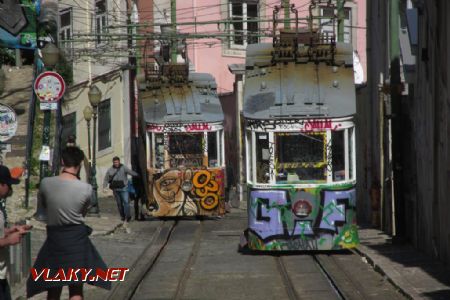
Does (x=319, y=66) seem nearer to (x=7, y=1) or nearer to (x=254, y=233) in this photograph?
(x=254, y=233)

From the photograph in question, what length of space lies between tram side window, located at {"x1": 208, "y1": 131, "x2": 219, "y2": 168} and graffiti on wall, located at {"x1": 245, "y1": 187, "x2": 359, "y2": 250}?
922 centimetres

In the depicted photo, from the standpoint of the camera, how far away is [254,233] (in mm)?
18859

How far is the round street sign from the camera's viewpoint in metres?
21.3

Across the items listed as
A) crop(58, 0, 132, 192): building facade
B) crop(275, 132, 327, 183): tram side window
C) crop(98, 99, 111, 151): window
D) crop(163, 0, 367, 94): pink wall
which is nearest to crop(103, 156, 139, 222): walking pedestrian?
crop(275, 132, 327, 183): tram side window

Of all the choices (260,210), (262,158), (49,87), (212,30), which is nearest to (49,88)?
(49,87)

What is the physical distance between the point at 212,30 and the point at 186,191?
18.4 m

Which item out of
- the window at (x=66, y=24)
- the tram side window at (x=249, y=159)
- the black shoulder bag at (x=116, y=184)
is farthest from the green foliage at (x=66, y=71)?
the tram side window at (x=249, y=159)

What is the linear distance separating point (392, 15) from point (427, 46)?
2.74 metres

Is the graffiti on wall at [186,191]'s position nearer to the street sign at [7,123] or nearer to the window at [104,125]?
the street sign at [7,123]

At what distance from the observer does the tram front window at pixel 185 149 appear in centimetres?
2773

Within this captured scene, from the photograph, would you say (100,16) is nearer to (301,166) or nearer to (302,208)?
(301,166)

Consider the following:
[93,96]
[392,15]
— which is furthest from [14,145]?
[392,15]

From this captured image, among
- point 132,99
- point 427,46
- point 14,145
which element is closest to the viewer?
point 427,46

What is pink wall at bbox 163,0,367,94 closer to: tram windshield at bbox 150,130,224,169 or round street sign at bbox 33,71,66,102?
tram windshield at bbox 150,130,224,169
